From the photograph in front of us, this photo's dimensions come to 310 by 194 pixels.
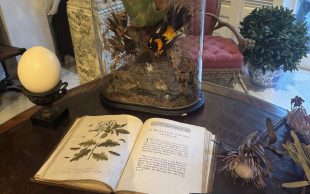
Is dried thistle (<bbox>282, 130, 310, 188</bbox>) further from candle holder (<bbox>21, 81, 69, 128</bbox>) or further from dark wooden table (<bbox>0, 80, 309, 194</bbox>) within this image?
candle holder (<bbox>21, 81, 69, 128</bbox>)

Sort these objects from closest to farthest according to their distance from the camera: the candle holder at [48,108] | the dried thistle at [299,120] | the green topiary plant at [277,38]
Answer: the dried thistle at [299,120]
the candle holder at [48,108]
the green topiary plant at [277,38]

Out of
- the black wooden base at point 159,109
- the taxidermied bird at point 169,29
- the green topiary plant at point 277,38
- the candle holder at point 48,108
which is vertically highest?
the taxidermied bird at point 169,29

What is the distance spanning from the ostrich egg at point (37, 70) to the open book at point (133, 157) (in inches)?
7.4

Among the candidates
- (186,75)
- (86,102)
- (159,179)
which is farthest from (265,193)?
(86,102)

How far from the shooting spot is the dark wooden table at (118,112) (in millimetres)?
841

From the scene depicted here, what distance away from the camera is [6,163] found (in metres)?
0.92

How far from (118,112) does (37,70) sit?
34 centimetres

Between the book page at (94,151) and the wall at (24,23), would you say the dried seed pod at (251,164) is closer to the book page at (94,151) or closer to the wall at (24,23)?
the book page at (94,151)

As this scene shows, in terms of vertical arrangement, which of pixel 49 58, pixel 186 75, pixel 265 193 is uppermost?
pixel 49 58

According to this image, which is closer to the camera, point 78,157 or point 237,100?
point 78,157

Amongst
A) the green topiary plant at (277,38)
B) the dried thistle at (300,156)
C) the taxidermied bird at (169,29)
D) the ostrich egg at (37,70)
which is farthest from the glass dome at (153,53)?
the green topiary plant at (277,38)

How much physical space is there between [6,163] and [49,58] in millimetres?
374

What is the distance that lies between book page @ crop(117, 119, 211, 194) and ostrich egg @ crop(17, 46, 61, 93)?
14.9 inches

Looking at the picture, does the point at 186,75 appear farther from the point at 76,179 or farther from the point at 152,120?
the point at 76,179
